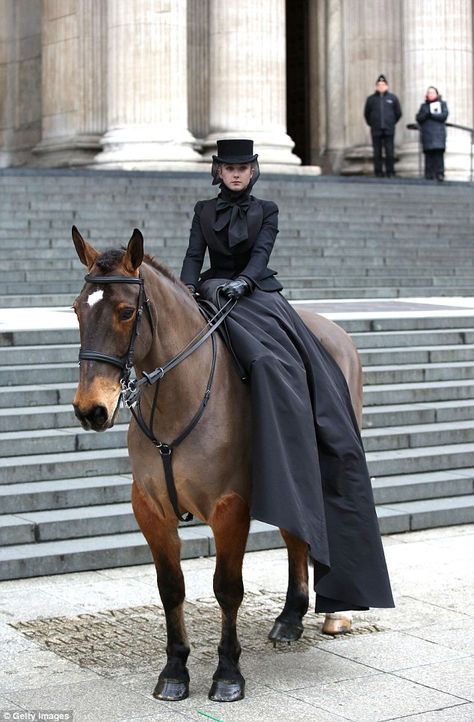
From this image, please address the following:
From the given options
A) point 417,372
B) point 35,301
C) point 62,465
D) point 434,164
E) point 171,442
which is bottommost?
point 62,465

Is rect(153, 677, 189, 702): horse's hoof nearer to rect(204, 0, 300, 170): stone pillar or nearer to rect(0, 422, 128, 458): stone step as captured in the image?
rect(0, 422, 128, 458): stone step

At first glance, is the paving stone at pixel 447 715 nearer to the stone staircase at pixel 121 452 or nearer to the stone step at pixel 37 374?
the stone staircase at pixel 121 452

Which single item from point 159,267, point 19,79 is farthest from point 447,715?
point 19,79

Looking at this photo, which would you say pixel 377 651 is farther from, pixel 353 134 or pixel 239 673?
pixel 353 134

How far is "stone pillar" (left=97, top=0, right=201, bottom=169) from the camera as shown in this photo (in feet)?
79.7

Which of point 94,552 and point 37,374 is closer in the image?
point 94,552

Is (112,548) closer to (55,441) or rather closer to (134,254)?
(55,441)

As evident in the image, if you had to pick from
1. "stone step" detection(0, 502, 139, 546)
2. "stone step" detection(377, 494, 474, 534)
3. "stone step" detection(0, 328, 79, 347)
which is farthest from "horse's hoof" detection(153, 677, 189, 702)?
"stone step" detection(0, 328, 79, 347)

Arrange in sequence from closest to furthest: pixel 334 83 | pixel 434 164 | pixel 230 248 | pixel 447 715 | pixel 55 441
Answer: pixel 447 715 → pixel 230 248 → pixel 55 441 → pixel 434 164 → pixel 334 83

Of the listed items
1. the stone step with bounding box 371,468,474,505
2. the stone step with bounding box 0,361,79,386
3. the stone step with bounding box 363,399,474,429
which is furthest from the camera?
the stone step with bounding box 363,399,474,429

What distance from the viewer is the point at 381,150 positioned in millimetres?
27344

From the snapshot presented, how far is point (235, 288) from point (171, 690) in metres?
1.87

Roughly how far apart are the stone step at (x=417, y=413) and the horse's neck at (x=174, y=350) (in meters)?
5.33

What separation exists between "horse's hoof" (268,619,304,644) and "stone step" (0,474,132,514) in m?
2.60
